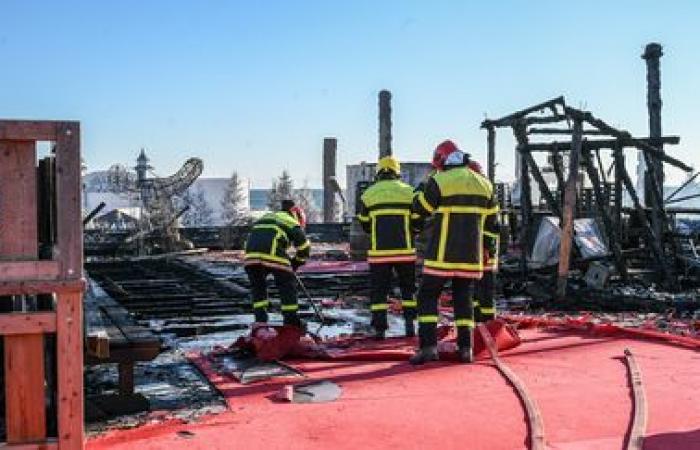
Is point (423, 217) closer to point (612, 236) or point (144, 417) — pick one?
point (144, 417)

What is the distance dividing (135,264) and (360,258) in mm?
5644

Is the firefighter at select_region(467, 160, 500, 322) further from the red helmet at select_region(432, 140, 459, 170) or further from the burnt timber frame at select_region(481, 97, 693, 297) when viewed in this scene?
the burnt timber frame at select_region(481, 97, 693, 297)

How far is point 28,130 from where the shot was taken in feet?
12.7

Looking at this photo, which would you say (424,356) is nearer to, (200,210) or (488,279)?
(488,279)

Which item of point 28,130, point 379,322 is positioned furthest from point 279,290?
point 28,130

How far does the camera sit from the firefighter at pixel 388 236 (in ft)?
28.6

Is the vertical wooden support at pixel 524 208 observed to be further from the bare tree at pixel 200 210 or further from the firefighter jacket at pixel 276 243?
the bare tree at pixel 200 210

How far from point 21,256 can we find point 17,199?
0.27 meters

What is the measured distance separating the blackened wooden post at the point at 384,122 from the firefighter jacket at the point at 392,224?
65.6ft

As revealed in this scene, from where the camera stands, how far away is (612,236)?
12844 mm

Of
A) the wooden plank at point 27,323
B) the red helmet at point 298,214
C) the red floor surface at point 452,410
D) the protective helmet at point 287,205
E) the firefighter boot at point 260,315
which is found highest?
the protective helmet at point 287,205

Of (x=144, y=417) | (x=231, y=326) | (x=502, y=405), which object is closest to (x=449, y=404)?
(x=502, y=405)

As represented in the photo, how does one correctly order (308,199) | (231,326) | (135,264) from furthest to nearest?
(308,199) < (135,264) < (231,326)

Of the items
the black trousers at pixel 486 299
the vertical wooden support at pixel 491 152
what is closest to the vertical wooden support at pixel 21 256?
the black trousers at pixel 486 299
